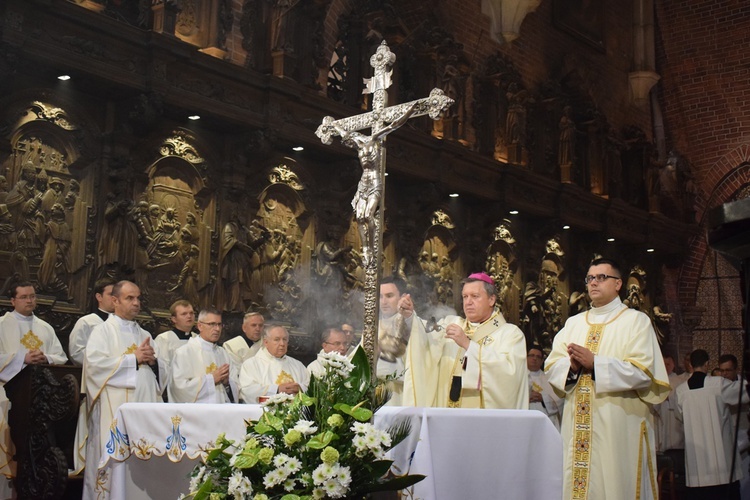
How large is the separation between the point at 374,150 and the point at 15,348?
4424mm

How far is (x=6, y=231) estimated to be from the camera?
342 inches

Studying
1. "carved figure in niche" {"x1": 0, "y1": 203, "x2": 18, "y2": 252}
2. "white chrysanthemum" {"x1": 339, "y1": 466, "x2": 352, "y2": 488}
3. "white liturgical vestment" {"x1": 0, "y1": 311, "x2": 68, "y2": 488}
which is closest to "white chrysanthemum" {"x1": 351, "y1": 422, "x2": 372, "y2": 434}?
"white chrysanthemum" {"x1": 339, "y1": 466, "x2": 352, "y2": 488}

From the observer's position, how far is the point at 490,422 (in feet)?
13.9

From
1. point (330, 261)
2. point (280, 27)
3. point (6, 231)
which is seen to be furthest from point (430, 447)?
point (280, 27)

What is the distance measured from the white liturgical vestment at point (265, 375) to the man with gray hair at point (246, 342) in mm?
801

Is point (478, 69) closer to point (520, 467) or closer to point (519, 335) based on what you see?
point (519, 335)

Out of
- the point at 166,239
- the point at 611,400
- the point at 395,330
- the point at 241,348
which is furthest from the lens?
the point at 166,239

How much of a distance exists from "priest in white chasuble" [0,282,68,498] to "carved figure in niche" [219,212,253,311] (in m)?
2.30

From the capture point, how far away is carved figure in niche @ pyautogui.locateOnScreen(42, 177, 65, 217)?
900 centimetres

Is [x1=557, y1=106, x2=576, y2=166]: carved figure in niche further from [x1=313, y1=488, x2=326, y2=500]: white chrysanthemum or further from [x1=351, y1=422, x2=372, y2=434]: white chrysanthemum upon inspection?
[x1=313, y1=488, x2=326, y2=500]: white chrysanthemum

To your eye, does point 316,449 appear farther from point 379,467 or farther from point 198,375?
point 198,375

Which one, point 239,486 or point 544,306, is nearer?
point 239,486

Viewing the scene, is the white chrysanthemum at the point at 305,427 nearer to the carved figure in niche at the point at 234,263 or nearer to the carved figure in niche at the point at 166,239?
the carved figure in niche at the point at 166,239

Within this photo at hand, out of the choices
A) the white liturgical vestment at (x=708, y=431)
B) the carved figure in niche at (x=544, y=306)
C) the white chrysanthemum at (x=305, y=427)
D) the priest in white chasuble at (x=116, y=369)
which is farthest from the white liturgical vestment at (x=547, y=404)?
the white chrysanthemum at (x=305, y=427)
